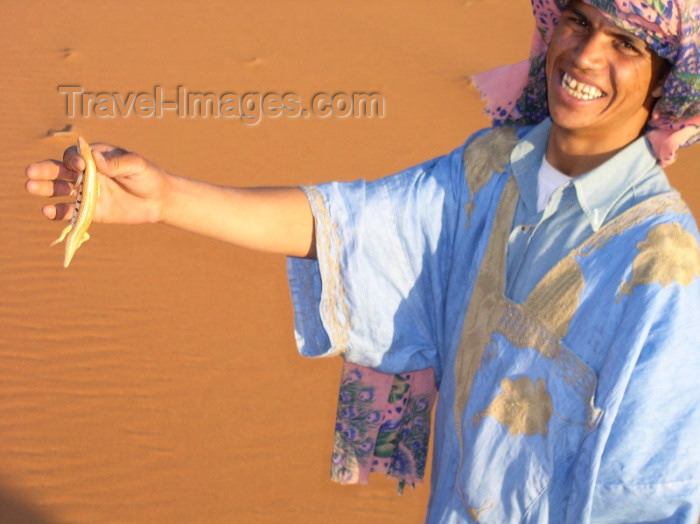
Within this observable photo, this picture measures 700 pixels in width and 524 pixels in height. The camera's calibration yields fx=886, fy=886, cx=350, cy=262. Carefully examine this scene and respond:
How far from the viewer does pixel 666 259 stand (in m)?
1.66

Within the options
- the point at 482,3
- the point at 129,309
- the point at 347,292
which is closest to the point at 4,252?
the point at 129,309

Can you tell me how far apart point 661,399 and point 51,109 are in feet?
24.1

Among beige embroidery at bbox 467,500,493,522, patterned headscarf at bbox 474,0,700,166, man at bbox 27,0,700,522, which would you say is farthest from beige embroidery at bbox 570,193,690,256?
beige embroidery at bbox 467,500,493,522

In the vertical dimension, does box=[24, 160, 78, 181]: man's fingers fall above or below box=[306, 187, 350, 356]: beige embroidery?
above

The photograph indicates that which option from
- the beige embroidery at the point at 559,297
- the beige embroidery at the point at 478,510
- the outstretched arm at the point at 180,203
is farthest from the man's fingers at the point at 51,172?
the beige embroidery at the point at 478,510

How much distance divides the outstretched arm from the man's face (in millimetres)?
630

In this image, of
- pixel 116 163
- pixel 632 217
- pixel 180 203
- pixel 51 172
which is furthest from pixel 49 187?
pixel 632 217

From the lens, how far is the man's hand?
174cm

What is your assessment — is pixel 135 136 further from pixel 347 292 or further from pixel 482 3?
pixel 347 292

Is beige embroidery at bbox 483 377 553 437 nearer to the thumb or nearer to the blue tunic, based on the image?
the blue tunic

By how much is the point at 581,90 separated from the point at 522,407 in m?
0.66

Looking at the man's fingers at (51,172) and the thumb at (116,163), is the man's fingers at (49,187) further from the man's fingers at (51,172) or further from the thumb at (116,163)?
the thumb at (116,163)

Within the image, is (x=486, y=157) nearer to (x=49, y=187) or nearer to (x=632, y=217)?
(x=632, y=217)

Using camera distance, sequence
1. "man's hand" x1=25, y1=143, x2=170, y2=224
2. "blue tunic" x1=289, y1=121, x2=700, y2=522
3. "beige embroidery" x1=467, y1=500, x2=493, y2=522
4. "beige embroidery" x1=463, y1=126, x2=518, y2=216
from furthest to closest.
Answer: "beige embroidery" x1=463, y1=126, x2=518, y2=216 < "beige embroidery" x1=467, y1=500, x2=493, y2=522 < "man's hand" x1=25, y1=143, x2=170, y2=224 < "blue tunic" x1=289, y1=121, x2=700, y2=522
